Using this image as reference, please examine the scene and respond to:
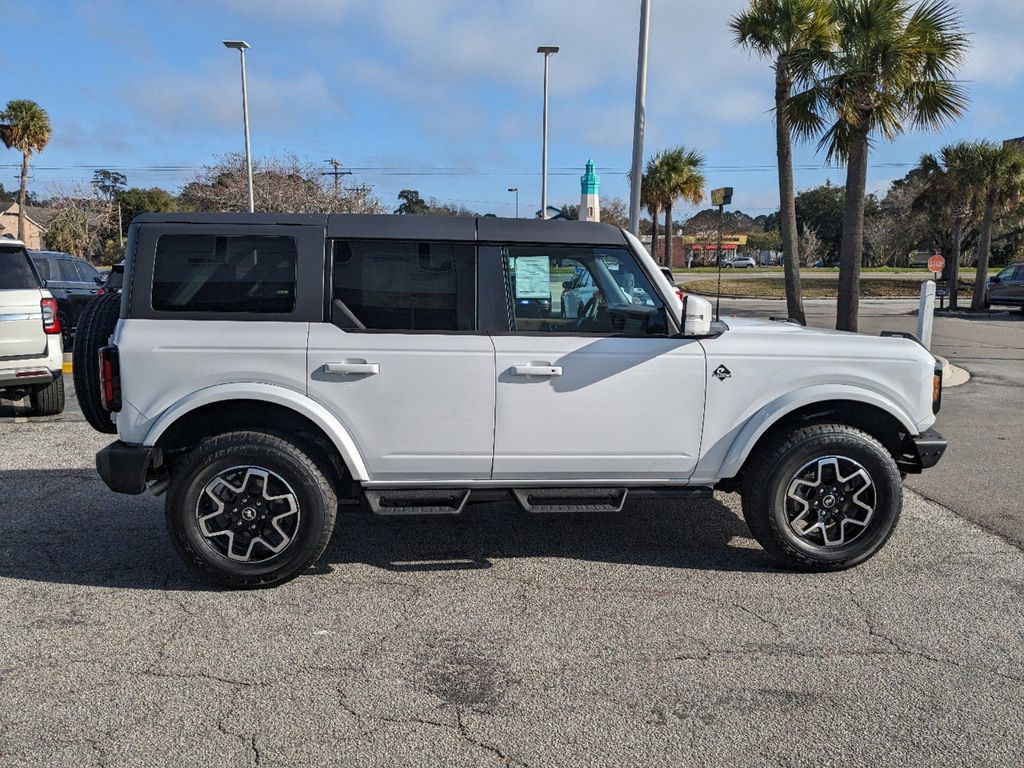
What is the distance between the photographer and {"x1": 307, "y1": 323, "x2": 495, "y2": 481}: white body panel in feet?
13.7

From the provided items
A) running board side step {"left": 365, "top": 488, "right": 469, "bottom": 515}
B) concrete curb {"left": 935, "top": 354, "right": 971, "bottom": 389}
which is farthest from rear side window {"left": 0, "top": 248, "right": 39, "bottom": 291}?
concrete curb {"left": 935, "top": 354, "right": 971, "bottom": 389}

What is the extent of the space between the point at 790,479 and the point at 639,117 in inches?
422

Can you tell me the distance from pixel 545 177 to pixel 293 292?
2603cm

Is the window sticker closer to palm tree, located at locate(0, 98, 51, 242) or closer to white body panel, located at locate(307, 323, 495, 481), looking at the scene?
white body panel, located at locate(307, 323, 495, 481)

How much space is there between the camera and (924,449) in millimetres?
4555

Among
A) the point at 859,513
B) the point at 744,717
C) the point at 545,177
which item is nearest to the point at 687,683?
the point at 744,717

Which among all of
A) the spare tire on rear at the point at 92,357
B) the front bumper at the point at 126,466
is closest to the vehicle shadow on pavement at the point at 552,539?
the front bumper at the point at 126,466

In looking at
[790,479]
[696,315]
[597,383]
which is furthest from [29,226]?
[790,479]

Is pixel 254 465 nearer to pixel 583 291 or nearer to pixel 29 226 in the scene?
pixel 583 291

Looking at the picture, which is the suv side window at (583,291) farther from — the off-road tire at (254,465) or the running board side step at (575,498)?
the off-road tire at (254,465)

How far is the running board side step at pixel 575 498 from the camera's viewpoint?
14.3 feet

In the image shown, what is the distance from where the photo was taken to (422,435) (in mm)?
4266

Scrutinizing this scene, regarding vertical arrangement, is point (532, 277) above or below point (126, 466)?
above

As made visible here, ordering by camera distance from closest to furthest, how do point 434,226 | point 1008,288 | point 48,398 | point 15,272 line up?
point 434,226 → point 15,272 → point 48,398 → point 1008,288
